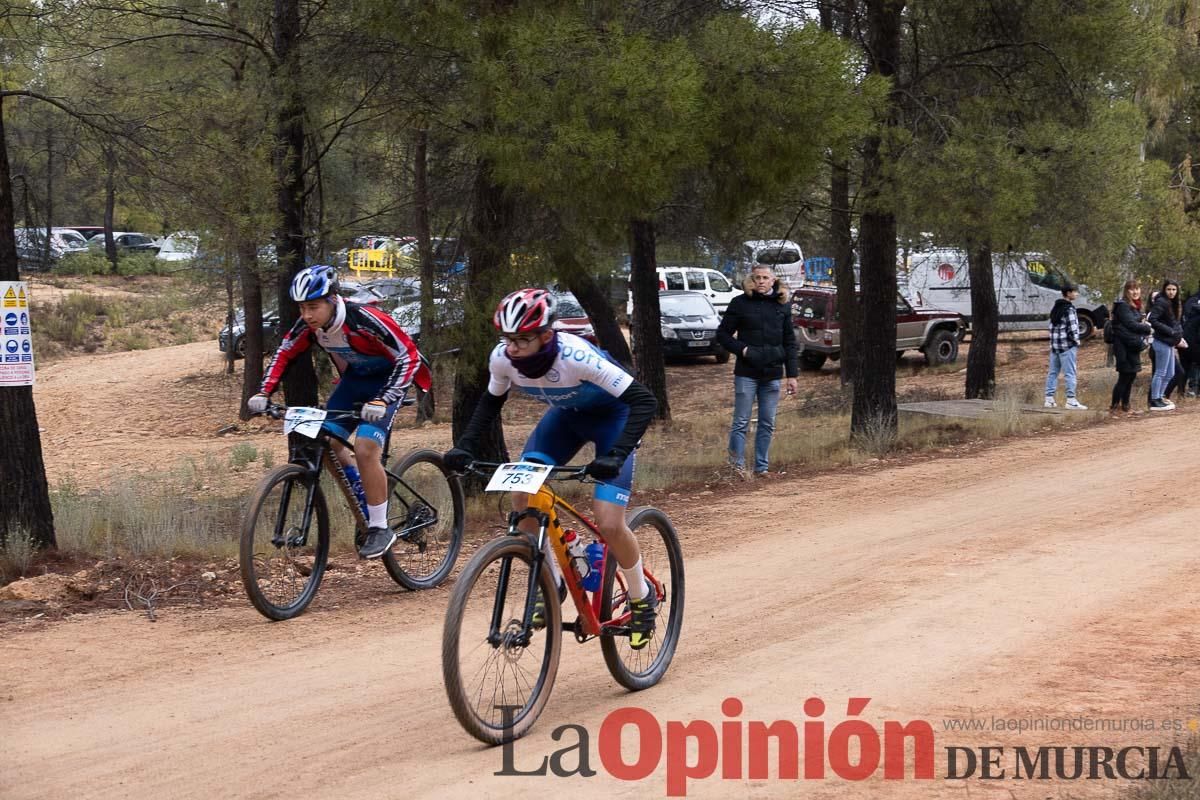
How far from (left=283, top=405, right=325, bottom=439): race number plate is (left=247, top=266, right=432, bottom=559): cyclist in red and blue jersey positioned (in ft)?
0.66

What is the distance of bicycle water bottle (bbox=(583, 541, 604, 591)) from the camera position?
632 cm

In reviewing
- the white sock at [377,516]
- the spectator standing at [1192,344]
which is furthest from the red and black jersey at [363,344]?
the spectator standing at [1192,344]

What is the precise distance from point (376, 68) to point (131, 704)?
8.60m

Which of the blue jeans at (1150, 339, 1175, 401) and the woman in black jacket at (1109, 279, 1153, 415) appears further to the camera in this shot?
the blue jeans at (1150, 339, 1175, 401)

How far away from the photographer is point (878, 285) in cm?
1664

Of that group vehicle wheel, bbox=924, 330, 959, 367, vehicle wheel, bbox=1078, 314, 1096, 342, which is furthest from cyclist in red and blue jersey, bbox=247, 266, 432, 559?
vehicle wheel, bbox=1078, 314, 1096, 342

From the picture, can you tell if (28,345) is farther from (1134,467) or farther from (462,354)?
(1134,467)

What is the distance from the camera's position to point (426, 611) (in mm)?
8523

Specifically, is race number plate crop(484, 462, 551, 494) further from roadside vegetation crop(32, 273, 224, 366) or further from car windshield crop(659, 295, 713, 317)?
roadside vegetation crop(32, 273, 224, 366)

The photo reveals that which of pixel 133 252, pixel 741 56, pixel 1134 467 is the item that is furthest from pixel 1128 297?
pixel 133 252

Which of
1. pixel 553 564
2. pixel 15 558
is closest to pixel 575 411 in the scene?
pixel 553 564

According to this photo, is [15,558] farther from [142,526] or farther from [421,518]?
[421,518]

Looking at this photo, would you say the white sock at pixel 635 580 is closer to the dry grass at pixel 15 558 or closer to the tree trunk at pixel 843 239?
the dry grass at pixel 15 558

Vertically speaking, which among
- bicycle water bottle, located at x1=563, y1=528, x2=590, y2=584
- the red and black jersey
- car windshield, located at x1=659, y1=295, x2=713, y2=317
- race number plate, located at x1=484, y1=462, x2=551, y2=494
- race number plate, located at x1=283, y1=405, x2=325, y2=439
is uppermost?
car windshield, located at x1=659, y1=295, x2=713, y2=317
